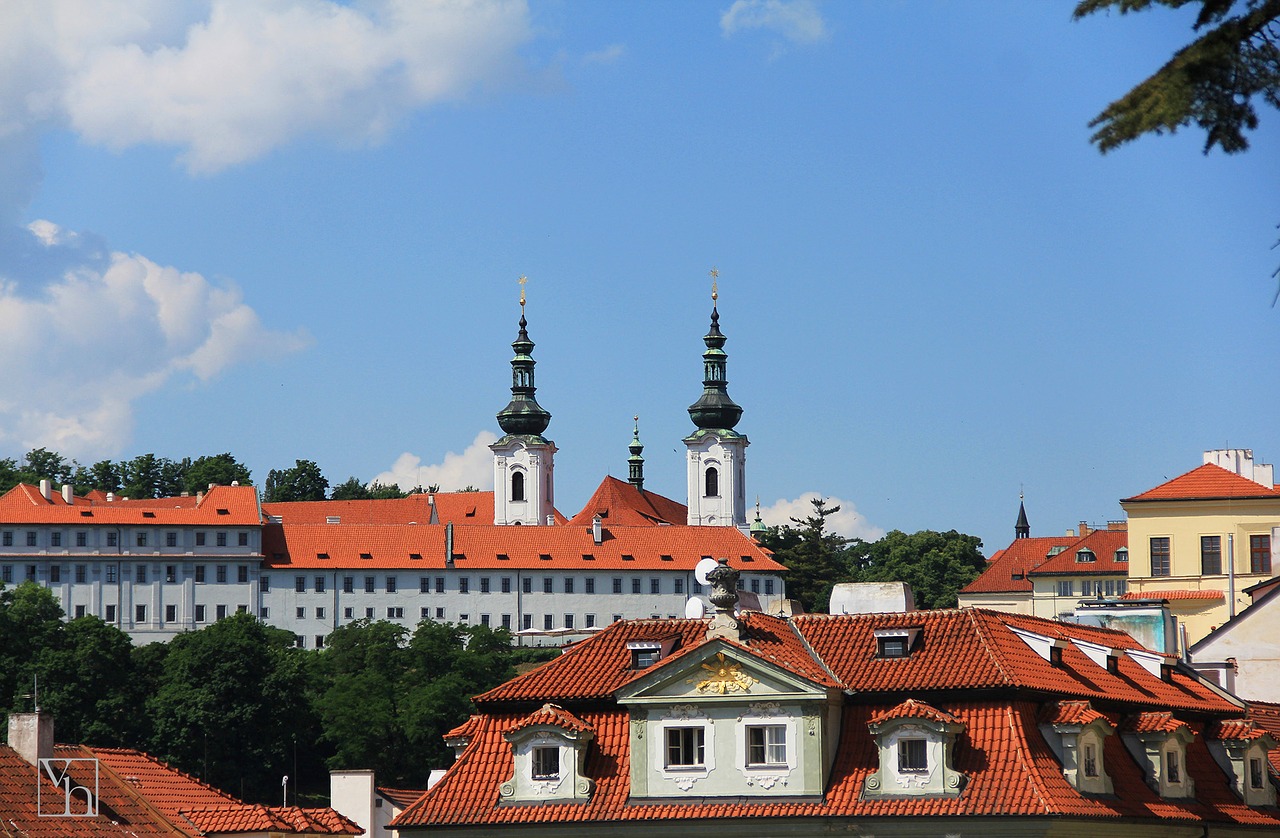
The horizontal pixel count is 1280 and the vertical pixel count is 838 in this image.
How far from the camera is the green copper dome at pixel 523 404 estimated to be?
188875 millimetres

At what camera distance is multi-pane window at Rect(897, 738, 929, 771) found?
28.0 m

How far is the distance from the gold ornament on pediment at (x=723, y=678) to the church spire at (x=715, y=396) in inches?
6300

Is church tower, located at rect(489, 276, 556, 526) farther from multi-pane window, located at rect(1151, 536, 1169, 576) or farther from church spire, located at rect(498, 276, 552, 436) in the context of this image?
multi-pane window, located at rect(1151, 536, 1169, 576)

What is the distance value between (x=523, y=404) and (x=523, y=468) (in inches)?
245

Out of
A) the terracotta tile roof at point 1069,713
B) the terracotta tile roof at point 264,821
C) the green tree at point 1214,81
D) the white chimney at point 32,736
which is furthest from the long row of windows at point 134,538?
the green tree at point 1214,81

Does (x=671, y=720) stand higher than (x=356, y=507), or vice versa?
(x=356, y=507)

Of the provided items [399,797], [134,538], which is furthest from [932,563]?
[399,797]

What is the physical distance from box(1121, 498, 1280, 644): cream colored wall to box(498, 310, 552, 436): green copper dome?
112 metres

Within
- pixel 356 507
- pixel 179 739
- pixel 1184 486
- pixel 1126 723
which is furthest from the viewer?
pixel 356 507

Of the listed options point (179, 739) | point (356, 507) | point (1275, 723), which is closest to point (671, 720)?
point (1275, 723)

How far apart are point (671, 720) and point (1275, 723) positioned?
1161 centimetres

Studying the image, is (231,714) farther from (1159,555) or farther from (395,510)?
(395,510)

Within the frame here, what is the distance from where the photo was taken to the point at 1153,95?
1264 centimetres

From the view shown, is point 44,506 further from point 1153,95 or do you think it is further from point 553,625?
point 1153,95
